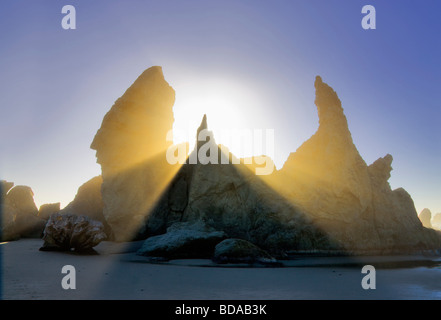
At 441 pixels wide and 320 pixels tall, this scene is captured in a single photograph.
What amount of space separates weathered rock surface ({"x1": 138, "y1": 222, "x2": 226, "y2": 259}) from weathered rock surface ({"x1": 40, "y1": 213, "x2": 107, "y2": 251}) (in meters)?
3.28

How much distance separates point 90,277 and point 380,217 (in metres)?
23.4

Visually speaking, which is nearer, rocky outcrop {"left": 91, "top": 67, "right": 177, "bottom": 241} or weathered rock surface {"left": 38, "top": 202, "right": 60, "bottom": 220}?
rocky outcrop {"left": 91, "top": 67, "right": 177, "bottom": 241}

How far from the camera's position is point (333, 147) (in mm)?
23922

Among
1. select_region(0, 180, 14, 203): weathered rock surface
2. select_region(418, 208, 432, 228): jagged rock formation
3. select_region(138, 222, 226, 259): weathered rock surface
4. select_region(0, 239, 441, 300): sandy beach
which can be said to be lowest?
select_region(418, 208, 432, 228): jagged rock formation

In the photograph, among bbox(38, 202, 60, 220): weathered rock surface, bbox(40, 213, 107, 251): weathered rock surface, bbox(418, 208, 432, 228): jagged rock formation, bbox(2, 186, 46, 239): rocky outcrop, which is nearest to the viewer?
bbox(40, 213, 107, 251): weathered rock surface

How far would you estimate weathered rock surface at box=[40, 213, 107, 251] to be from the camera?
56.2ft

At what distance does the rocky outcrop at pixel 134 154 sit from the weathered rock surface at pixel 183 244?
380 inches

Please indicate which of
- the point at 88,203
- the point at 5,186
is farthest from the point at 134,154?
the point at 5,186

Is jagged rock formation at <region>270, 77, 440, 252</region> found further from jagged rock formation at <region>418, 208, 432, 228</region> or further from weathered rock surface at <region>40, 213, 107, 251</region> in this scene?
jagged rock formation at <region>418, 208, 432, 228</region>

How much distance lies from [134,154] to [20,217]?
1669cm

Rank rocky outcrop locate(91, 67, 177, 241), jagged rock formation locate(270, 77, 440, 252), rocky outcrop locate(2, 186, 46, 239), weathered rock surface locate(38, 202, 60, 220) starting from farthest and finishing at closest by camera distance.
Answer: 1. weathered rock surface locate(38, 202, 60, 220)
2. rocky outcrop locate(2, 186, 46, 239)
3. rocky outcrop locate(91, 67, 177, 241)
4. jagged rock formation locate(270, 77, 440, 252)

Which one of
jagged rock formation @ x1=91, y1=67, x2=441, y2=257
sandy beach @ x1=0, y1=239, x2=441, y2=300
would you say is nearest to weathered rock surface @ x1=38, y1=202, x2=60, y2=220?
jagged rock formation @ x1=91, y1=67, x2=441, y2=257

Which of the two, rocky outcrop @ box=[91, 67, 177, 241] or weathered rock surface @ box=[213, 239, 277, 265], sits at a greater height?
rocky outcrop @ box=[91, 67, 177, 241]
